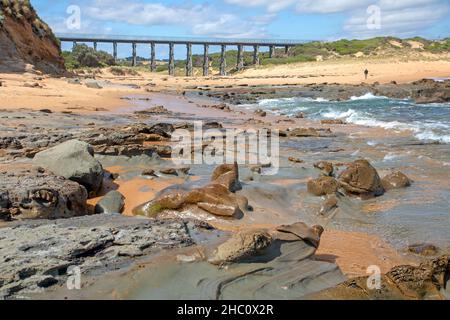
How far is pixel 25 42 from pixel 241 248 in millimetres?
31712

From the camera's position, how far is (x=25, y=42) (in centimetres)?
3139

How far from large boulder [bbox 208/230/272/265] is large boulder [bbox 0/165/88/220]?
207 centimetres

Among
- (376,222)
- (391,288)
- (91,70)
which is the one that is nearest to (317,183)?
(376,222)

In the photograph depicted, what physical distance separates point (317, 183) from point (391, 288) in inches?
144

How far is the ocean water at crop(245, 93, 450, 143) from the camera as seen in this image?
579 inches

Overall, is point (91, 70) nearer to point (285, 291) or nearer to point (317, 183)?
point (317, 183)

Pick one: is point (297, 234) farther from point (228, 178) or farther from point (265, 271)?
point (228, 178)

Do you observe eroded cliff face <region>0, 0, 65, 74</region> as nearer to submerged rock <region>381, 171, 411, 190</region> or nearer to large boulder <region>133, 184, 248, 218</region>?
large boulder <region>133, 184, 248, 218</region>

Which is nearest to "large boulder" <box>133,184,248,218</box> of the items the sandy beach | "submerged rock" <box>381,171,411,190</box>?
"submerged rock" <box>381,171,411,190</box>

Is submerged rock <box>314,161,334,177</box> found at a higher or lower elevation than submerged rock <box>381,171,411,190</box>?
higher

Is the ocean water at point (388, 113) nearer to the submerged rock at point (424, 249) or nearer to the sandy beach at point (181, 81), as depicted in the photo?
the submerged rock at point (424, 249)

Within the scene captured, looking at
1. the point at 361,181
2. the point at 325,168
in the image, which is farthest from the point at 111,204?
the point at 325,168

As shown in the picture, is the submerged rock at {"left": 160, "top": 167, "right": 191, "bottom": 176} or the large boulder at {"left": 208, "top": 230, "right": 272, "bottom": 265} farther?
the submerged rock at {"left": 160, "top": 167, "right": 191, "bottom": 176}
